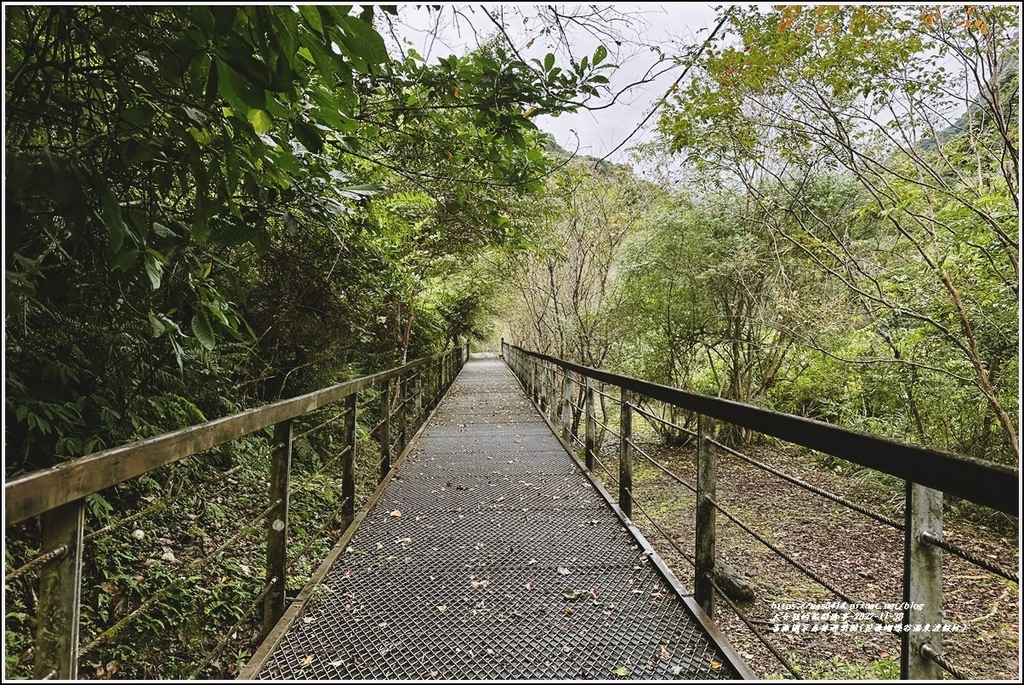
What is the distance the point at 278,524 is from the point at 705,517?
67.9 inches

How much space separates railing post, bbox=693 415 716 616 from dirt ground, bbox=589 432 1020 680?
→ 0.28 meters

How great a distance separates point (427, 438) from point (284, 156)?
5069mm

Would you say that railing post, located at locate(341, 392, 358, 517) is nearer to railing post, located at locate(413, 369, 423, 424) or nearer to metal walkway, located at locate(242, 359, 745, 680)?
metal walkway, located at locate(242, 359, 745, 680)

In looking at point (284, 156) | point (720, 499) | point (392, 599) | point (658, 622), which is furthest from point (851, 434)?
point (720, 499)

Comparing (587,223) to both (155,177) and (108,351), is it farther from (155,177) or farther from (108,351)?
(155,177)

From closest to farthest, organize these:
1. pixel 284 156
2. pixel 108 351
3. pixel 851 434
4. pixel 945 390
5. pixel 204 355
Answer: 1. pixel 851 434
2. pixel 284 156
3. pixel 108 351
4. pixel 204 355
5. pixel 945 390

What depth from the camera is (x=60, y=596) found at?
1.17 metres

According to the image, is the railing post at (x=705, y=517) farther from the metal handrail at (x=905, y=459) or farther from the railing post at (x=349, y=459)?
the railing post at (x=349, y=459)

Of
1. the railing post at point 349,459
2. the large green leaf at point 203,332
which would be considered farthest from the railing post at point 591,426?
the large green leaf at point 203,332

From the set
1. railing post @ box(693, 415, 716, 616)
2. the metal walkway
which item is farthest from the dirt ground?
the metal walkway

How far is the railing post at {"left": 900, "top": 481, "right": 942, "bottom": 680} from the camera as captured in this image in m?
1.20

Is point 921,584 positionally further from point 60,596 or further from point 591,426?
point 591,426

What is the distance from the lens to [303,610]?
2.27 metres

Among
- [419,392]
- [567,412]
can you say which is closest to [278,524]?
[567,412]
